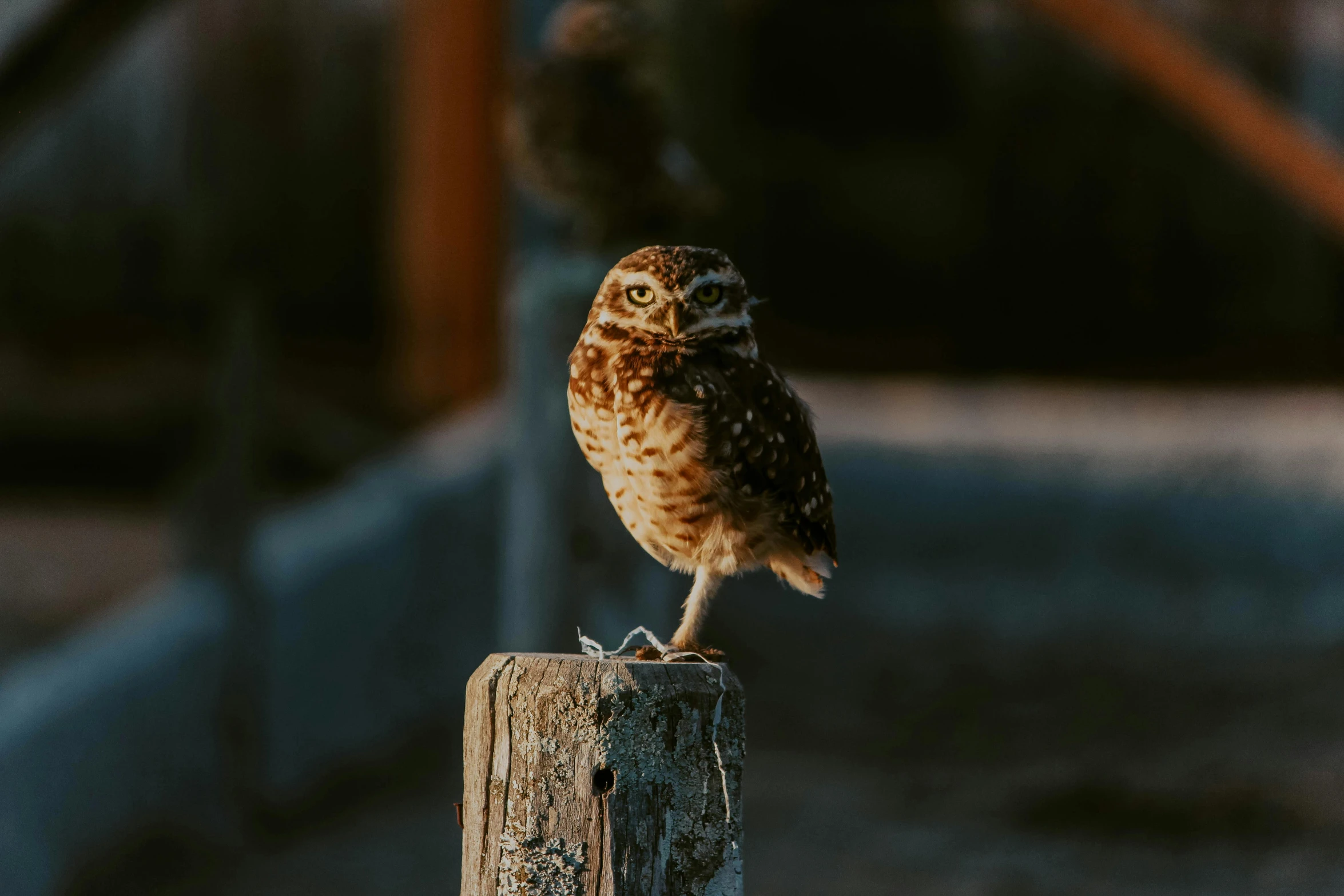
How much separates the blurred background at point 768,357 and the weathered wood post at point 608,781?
2348 mm

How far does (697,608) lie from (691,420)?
344mm

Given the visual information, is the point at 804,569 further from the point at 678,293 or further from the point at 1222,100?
the point at 1222,100

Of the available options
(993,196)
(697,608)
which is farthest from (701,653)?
(993,196)

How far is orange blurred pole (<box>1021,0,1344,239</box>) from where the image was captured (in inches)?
212

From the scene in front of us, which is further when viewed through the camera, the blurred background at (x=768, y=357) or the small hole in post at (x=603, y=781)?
the blurred background at (x=768, y=357)

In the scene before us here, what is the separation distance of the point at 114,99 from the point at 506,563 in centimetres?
415

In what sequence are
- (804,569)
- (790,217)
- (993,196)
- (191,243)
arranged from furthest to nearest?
1. (790,217)
2. (993,196)
3. (191,243)
4. (804,569)

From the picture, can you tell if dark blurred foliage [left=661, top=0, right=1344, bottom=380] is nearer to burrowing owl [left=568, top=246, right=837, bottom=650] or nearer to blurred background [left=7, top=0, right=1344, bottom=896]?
blurred background [left=7, top=0, right=1344, bottom=896]

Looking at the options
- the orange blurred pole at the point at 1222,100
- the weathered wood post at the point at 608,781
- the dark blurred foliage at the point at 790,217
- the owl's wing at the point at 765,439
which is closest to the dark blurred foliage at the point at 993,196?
the dark blurred foliage at the point at 790,217

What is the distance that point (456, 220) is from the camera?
291 inches

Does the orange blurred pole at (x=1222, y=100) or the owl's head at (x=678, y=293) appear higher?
the orange blurred pole at (x=1222, y=100)

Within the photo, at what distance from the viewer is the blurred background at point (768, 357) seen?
4.85 metres

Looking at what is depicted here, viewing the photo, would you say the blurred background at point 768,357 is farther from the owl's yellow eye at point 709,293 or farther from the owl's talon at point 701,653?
the owl's yellow eye at point 709,293

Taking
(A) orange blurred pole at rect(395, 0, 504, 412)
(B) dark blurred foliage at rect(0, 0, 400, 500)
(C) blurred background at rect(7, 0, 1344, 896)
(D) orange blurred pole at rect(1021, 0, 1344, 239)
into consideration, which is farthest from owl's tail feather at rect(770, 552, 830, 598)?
(A) orange blurred pole at rect(395, 0, 504, 412)
